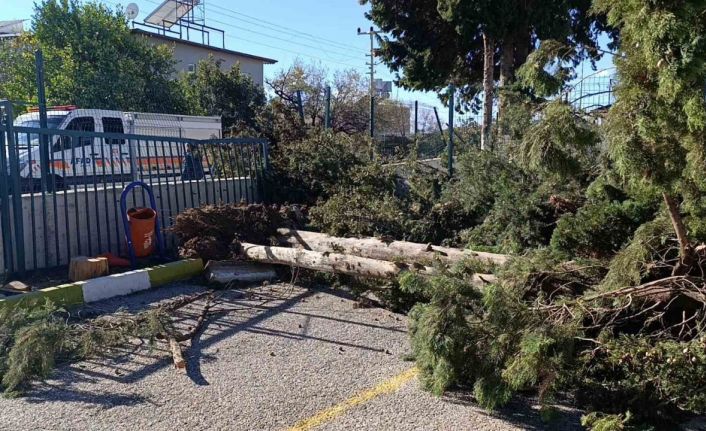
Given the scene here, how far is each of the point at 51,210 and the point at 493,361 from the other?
21.1ft

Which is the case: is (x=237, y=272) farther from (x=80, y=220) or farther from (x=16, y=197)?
(x=16, y=197)

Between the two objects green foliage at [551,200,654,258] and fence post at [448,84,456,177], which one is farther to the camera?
fence post at [448,84,456,177]

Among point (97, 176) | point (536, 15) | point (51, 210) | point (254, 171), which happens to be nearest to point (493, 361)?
point (51, 210)

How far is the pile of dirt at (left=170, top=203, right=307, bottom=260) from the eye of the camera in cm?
859

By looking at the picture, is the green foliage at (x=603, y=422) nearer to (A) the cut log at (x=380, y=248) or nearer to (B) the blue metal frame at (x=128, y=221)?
(A) the cut log at (x=380, y=248)

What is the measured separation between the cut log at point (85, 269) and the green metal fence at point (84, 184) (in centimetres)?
70

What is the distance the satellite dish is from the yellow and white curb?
2363 centimetres

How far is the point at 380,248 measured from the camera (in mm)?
7688

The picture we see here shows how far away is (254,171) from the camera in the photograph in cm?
1147

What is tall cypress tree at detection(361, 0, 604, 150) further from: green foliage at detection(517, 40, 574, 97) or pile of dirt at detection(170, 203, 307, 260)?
green foliage at detection(517, 40, 574, 97)

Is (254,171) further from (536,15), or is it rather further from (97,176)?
(536,15)

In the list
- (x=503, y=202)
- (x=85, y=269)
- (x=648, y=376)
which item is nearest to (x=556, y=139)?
(x=648, y=376)

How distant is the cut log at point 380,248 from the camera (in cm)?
680

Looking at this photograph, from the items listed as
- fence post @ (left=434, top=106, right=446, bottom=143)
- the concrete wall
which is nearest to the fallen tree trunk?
the concrete wall
